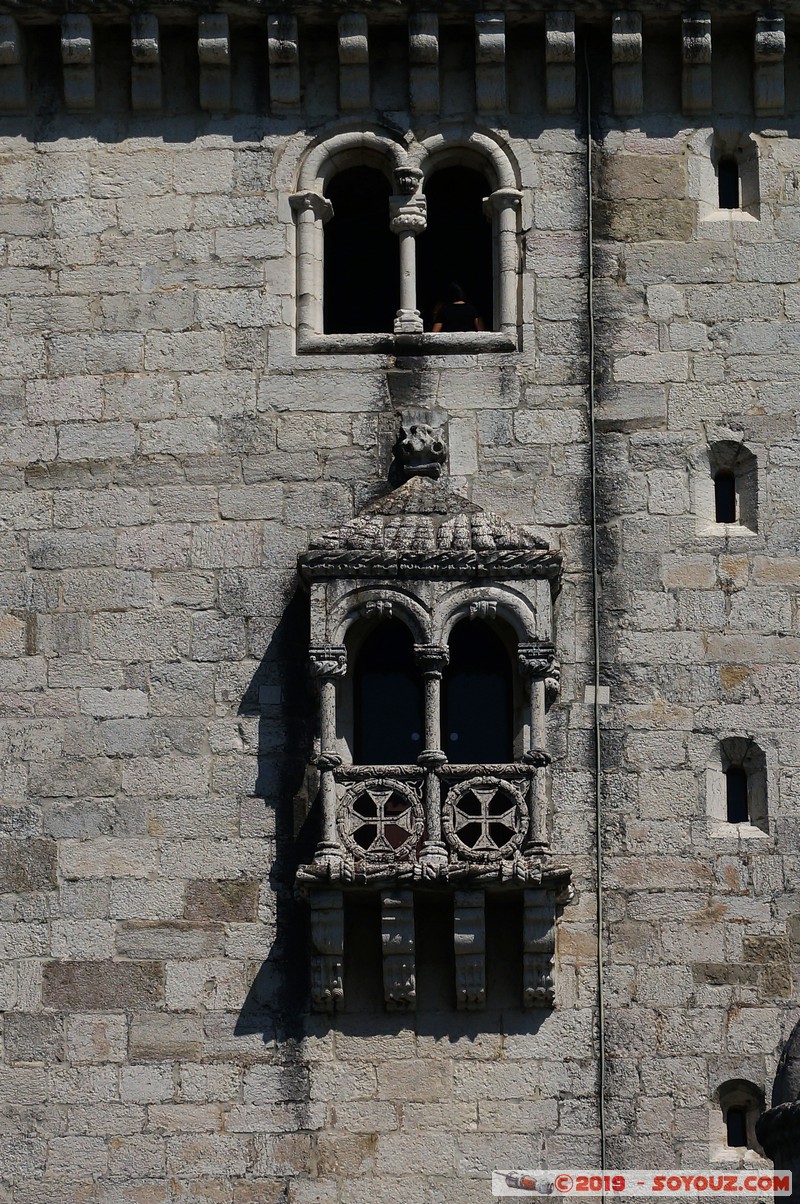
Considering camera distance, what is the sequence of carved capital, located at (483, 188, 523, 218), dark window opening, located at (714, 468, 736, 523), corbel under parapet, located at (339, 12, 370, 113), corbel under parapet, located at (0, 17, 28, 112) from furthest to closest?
corbel under parapet, located at (0, 17, 28, 112)
corbel under parapet, located at (339, 12, 370, 113)
carved capital, located at (483, 188, 523, 218)
dark window opening, located at (714, 468, 736, 523)

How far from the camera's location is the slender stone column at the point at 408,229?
23.4m

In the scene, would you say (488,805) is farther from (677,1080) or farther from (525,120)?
(525,120)

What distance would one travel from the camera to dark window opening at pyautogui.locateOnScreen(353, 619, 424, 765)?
22.5m

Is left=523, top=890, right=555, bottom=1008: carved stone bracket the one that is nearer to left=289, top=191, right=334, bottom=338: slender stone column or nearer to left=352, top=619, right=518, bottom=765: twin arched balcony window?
left=352, top=619, right=518, bottom=765: twin arched balcony window

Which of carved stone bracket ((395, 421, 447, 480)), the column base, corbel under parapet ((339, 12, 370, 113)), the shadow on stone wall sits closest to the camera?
the shadow on stone wall

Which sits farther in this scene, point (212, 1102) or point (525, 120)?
point (525, 120)

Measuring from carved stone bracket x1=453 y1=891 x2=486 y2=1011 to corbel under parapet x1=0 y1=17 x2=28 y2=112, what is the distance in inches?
262

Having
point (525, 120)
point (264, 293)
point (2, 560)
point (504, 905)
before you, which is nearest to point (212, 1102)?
point (504, 905)

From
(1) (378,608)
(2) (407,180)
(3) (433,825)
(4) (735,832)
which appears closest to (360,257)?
(2) (407,180)

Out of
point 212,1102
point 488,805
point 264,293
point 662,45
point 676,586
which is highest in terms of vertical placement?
point 662,45

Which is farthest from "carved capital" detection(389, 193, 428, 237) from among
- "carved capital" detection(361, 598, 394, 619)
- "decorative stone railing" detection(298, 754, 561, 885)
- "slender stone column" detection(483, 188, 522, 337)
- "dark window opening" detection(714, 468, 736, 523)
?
"decorative stone railing" detection(298, 754, 561, 885)

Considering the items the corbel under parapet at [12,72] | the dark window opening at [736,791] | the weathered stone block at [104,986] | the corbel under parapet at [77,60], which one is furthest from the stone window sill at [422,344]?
the weathered stone block at [104,986]

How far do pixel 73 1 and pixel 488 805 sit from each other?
258 inches

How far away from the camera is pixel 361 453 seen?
23.2 m
